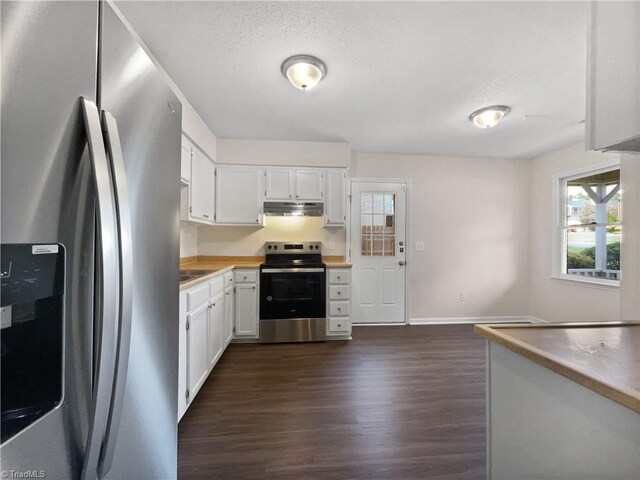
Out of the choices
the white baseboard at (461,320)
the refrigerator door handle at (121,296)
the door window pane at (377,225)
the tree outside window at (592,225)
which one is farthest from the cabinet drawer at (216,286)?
the tree outside window at (592,225)

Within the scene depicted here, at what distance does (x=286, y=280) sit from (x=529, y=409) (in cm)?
249

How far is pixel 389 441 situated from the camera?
159 cm

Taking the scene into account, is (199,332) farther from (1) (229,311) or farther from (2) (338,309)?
(2) (338,309)

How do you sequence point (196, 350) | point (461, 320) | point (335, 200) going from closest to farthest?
point (196, 350), point (335, 200), point (461, 320)

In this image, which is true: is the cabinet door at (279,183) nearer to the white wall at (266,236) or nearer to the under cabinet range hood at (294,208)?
the under cabinet range hood at (294,208)

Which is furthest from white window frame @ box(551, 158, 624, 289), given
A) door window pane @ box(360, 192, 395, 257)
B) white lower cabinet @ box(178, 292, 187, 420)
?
white lower cabinet @ box(178, 292, 187, 420)

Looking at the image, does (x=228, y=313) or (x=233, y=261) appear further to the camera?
(x=233, y=261)

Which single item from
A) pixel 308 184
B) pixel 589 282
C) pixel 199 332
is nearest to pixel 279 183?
pixel 308 184

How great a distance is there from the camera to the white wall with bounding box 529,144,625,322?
319 centimetres

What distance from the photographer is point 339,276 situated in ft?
10.5

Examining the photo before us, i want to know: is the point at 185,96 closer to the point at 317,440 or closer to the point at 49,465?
the point at 49,465

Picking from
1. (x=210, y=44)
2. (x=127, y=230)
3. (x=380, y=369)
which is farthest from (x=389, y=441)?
(x=210, y=44)

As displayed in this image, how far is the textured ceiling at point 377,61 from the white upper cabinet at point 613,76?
1.00 metres

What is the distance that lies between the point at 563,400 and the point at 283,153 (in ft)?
10.8
